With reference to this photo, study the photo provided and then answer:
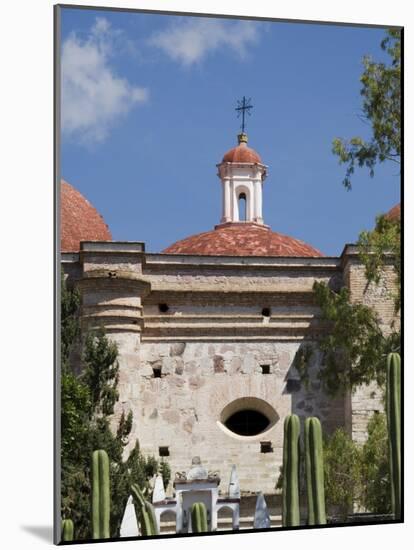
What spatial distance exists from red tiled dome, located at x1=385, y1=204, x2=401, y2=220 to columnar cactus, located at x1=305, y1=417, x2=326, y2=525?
2010 mm

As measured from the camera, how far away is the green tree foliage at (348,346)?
1351 cm

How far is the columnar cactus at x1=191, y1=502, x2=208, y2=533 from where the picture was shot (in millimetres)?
12516

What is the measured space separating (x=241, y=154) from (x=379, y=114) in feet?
4.66

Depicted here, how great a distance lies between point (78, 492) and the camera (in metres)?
12.0

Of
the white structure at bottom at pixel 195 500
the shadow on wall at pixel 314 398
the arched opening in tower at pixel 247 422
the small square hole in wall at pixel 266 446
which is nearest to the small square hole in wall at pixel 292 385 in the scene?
the shadow on wall at pixel 314 398

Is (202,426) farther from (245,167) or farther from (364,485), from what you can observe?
(245,167)

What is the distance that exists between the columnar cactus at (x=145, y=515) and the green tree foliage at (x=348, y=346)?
92.0 inches

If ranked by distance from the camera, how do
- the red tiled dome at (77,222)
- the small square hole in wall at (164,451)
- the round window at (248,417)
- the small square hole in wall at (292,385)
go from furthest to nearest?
1. the small square hole in wall at (292,385)
2. the round window at (248,417)
3. the small square hole in wall at (164,451)
4. the red tiled dome at (77,222)

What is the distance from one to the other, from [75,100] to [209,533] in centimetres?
386

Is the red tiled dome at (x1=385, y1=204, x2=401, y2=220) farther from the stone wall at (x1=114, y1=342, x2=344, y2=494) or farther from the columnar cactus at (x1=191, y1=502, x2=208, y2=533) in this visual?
the columnar cactus at (x1=191, y1=502, x2=208, y2=533)

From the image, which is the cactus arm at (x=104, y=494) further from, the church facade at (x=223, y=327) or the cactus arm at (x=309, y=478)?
the cactus arm at (x=309, y=478)

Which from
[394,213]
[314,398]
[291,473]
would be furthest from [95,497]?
[394,213]

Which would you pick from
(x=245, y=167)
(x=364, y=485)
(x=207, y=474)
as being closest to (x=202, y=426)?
(x=207, y=474)

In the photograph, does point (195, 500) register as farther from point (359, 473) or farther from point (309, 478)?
point (359, 473)
